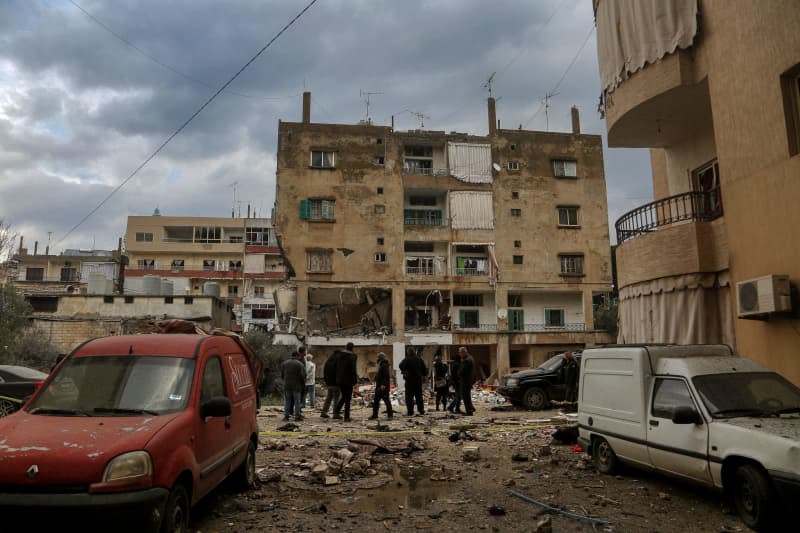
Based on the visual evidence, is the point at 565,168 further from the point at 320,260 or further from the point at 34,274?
the point at 34,274

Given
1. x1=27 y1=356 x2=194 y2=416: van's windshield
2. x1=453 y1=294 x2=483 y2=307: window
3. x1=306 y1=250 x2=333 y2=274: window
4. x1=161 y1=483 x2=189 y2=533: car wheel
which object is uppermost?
x1=306 y1=250 x2=333 y2=274: window

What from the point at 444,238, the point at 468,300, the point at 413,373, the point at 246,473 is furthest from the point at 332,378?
the point at 468,300

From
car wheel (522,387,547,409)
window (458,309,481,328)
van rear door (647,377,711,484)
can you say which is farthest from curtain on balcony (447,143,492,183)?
van rear door (647,377,711,484)

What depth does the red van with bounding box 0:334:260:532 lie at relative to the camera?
400 cm

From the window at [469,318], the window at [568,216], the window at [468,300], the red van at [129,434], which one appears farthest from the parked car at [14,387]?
the window at [568,216]

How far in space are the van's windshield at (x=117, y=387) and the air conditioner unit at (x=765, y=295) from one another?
7.85 metres

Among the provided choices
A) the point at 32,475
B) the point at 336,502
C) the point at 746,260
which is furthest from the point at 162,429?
the point at 746,260

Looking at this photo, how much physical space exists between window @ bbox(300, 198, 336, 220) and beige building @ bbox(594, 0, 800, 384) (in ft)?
96.5

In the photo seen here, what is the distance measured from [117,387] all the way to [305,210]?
118ft

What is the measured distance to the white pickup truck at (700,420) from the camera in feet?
16.8

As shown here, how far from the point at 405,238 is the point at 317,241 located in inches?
255

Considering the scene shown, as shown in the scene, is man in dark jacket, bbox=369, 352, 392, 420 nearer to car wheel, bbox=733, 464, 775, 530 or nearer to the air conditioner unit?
the air conditioner unit

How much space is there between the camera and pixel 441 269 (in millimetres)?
42219

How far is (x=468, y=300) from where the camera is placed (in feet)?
141
